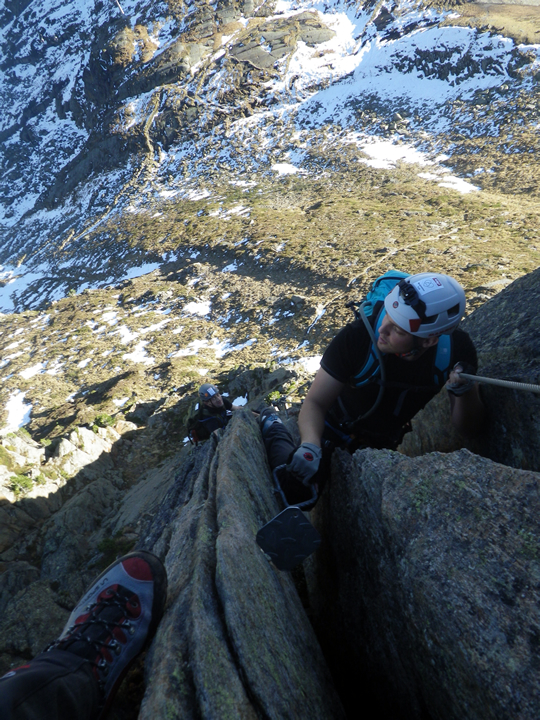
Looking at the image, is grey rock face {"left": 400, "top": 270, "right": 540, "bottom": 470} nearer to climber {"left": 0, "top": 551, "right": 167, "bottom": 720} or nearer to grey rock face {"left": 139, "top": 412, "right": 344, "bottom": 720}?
grey rock face {"left": 139, "top": 412, "right": 344, "bottom": 720}

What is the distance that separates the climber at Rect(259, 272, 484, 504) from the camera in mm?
3754

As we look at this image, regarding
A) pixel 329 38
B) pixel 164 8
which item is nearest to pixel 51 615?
pixel 329 38

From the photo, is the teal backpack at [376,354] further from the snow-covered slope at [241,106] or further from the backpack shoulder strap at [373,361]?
the snow-covered slope at [241,106]

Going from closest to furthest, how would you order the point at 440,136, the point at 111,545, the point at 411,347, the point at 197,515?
the point at 411,347
the point at 197,515
the point at 111,545
the point at 440,136

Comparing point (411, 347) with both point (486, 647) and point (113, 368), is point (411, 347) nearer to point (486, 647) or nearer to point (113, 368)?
point (486, 647)

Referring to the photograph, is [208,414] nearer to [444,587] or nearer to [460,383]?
[460,383]

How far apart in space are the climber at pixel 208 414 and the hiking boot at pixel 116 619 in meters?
8.86

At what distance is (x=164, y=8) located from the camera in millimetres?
114688

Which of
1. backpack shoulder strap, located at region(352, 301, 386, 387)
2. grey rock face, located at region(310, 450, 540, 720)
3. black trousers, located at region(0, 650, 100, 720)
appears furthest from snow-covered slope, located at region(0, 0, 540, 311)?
black trousers, located at region(0, 650, 100, 720)

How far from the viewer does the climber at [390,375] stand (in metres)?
3.75

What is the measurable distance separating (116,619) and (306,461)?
214 cm

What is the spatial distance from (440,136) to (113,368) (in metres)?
58.5

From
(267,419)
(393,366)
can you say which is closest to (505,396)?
(393,366)

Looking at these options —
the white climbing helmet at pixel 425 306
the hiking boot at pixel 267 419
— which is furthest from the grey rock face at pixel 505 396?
the hiking boot at pixel 267 419
